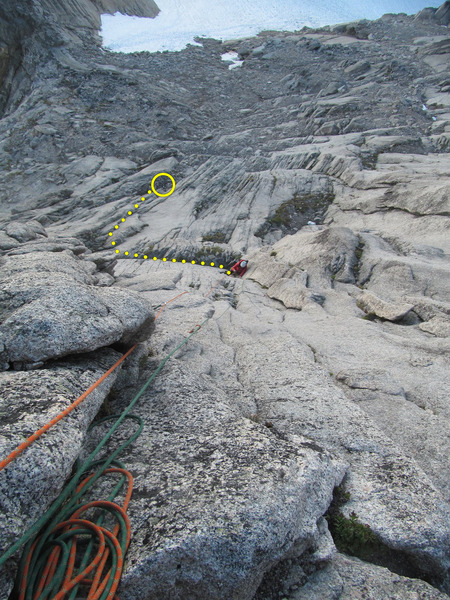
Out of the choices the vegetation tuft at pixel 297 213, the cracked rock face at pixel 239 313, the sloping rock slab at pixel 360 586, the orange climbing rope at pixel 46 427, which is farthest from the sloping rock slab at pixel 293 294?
the sloping rock slab at pixel 360 586

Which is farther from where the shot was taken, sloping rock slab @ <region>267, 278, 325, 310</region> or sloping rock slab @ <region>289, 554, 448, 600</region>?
sloping rock slab @ <region>267, 278, 325, 310</region>

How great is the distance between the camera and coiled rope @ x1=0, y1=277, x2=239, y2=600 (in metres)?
4.68

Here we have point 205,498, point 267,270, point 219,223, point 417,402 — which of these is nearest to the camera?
point 205,498

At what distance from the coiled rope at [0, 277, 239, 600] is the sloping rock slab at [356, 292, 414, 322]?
56.7 feet

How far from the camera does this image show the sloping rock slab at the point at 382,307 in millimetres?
18938

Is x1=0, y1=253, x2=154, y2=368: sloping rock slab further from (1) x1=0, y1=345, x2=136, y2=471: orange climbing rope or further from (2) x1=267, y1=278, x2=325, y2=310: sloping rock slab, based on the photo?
(2) x1=267, y1=278, x2=325, y2=310: sloping rock slab

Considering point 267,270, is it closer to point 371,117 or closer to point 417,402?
point 417,402

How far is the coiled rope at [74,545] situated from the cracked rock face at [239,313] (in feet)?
0.77

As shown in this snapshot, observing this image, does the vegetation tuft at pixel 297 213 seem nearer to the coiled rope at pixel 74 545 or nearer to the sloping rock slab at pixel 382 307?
the sloping rock slab at pixel 382 307

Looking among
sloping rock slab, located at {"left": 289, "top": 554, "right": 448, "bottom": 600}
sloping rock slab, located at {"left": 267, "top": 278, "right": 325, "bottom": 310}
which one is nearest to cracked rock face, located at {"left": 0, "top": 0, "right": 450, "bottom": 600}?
sloping rock slab, located at {"left": 289, "top": 554, "right": 448, "bottom": 600}

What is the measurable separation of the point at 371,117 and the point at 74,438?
6658 cm

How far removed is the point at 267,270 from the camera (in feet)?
94.4

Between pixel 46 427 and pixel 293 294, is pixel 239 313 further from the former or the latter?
pixel 46 427

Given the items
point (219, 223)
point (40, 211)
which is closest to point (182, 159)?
point (219, 223)
